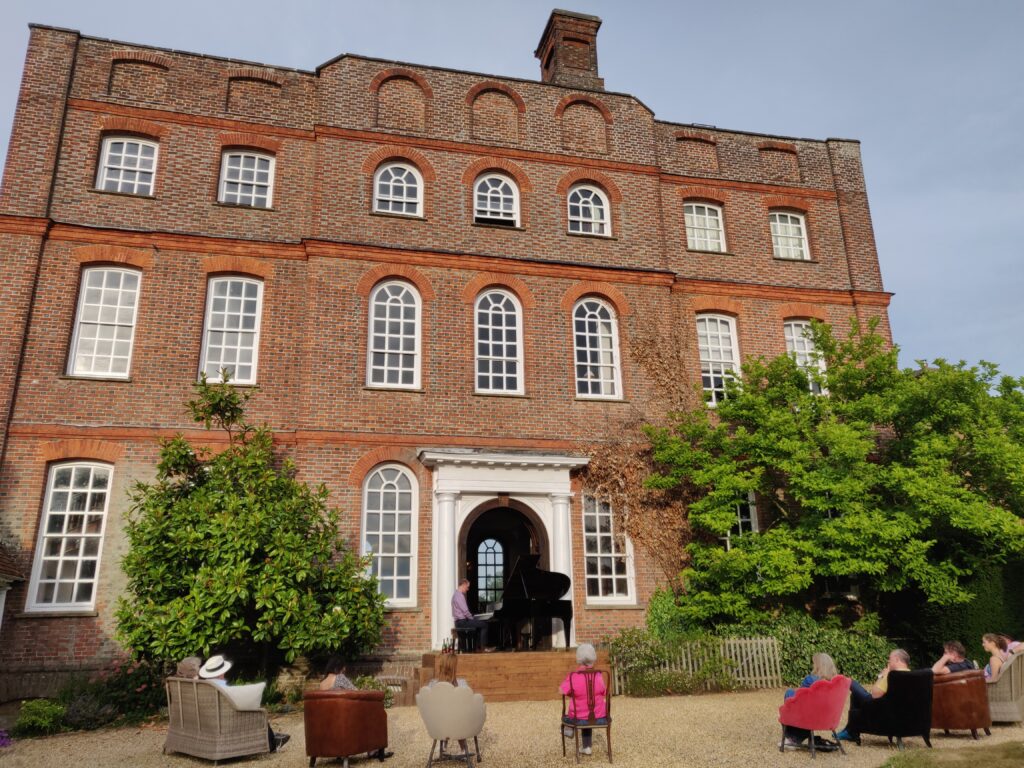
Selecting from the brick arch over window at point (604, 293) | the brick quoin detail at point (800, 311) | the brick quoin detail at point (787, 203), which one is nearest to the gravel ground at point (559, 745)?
the brick arch over window at point (604, 293)

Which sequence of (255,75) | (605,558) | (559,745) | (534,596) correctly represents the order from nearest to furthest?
1. (559,745)
2. (534,596)
3. (605,558)
4. (255,75)

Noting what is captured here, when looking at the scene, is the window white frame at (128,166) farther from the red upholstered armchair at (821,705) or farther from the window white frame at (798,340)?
the red upholstered armchair at (821,705)

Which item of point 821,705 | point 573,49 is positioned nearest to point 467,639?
point 821,705

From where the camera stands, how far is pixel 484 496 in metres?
14.9

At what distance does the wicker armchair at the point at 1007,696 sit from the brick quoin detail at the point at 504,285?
10.4 meters

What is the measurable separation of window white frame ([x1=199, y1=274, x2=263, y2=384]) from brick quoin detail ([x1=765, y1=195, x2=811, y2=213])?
12.4 meters

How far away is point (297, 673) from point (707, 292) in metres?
11.9

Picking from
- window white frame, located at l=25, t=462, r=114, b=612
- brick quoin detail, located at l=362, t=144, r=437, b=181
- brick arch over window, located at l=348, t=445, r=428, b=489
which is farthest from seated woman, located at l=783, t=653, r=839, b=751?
brick quoin detail, located at l=362, t=144, r=437, b=181

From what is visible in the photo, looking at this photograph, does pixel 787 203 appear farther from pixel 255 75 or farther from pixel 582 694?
pixel 582 694

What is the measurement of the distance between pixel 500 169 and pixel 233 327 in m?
6.84

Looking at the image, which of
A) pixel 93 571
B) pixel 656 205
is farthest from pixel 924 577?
pixel 93 571

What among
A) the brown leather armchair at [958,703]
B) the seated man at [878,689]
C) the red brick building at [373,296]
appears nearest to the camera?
the seated man at [878,689]

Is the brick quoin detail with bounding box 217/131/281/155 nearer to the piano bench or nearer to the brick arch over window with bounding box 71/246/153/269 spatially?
the brick arch over window with bounding box 71/246/153/269

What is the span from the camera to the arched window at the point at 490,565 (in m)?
18.9
